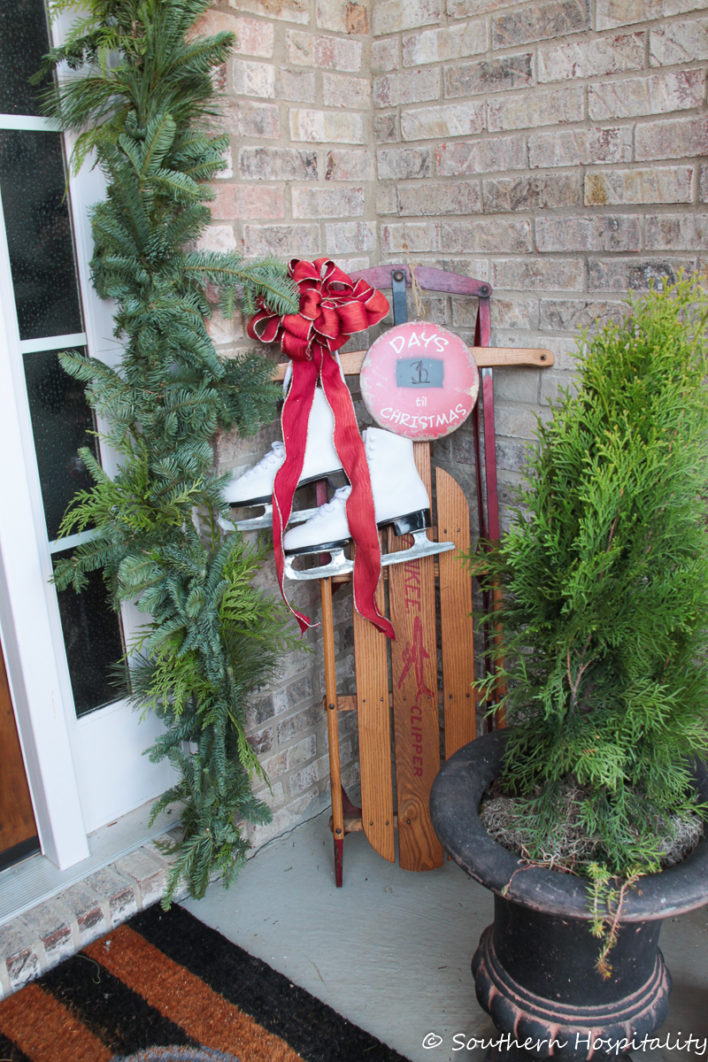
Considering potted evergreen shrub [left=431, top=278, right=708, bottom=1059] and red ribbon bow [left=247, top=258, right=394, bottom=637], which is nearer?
potted evergreen shrub [left=431, top=278, right=708, bottom=1059]

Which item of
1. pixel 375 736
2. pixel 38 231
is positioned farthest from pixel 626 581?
pixel 38 231

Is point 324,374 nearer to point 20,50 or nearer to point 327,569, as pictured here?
point 327,569

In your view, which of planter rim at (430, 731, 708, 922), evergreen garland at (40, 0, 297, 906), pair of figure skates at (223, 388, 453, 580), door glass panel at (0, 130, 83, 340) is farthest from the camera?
pair of figure skates at (223, 388, 453, 580)

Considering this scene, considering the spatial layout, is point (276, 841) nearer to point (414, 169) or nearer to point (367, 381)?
point (367, 381)

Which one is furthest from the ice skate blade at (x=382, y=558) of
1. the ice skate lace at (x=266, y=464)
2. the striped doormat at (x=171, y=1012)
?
the striped doormat at (x=171, y=1012)

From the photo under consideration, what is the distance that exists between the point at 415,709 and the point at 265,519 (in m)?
0.67

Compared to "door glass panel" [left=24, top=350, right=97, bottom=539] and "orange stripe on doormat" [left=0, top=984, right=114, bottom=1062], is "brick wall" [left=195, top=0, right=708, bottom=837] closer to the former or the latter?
"door glass panel" [left=24, top=350, right=97, bottom=539]

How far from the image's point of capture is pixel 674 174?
6.15 ft

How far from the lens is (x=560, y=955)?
5.19ft

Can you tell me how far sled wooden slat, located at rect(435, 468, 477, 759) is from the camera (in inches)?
88.4

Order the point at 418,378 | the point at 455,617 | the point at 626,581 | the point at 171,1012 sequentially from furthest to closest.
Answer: the point at 455,617 < the point at 418,378 < the point at 171,1012 < the point at 626,581

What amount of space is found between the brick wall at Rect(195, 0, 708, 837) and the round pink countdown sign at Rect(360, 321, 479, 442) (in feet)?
0.61

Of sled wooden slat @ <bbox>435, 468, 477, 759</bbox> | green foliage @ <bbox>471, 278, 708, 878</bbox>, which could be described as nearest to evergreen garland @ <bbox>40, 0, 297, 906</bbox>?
sled wooden slat @ <bbox>435, 468, 477, 759</bbox>

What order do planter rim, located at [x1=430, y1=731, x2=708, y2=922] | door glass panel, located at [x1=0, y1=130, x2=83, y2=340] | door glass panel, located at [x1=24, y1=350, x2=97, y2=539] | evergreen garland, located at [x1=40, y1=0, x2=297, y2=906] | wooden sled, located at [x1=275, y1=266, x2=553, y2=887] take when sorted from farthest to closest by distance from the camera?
1. wooden sled, located at [x1=275, y1=266, x2=553, y2=887]
2. door glass panel, located at [x1=24, y1=350, x2=97, y2=539]
3. door glass panel, located at [x1=0, y1=130, x2=83, y2=340]
4. evergreen garland, located at [x1=40, y1=0, x2=297, y2=906]
5. planter rim, located at [x1=430, y1=731, x2=708, y2=922]
